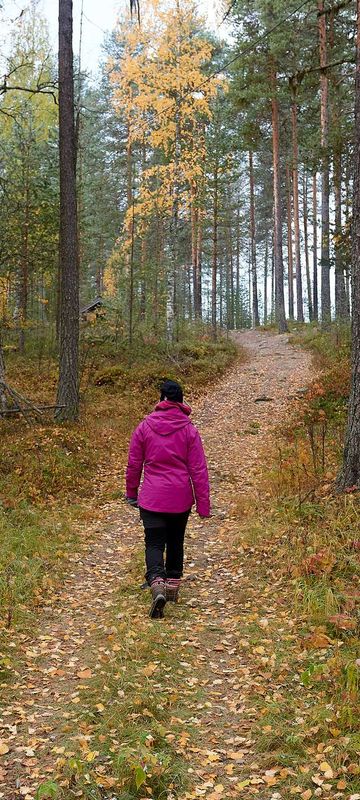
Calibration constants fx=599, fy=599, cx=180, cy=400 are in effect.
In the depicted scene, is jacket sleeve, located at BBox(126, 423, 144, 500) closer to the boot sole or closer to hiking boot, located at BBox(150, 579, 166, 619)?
hiking boot, located at BBox(150, 579, 166, 619)

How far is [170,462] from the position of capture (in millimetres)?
5688

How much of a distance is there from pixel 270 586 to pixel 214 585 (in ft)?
2.18

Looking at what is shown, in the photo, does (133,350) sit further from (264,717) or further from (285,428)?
(264,717)

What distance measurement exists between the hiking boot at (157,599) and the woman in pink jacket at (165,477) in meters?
0.02

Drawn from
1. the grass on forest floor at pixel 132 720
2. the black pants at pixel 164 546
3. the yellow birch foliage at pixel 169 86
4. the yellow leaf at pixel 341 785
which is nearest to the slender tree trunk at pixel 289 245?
the yellow birch foliage at pixel 169 86

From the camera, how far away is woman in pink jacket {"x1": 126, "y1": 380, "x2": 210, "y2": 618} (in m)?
5.62

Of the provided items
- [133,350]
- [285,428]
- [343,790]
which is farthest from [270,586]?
[133,350]

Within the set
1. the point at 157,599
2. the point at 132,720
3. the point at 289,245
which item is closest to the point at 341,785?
the point at 132,720

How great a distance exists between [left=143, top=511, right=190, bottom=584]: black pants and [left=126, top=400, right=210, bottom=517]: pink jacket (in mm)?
180

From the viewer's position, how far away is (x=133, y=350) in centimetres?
1767

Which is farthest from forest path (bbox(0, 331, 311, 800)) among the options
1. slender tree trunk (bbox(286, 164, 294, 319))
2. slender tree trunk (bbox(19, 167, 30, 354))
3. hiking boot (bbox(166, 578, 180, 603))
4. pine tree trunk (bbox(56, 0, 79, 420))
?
slender tree trunk (bbox(286, 164, 294, 319))

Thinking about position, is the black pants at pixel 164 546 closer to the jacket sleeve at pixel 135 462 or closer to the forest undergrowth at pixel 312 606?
the jacket sleeve at pixel 135 462

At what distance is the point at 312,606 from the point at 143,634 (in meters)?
1.48

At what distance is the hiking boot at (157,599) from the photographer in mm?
5430
